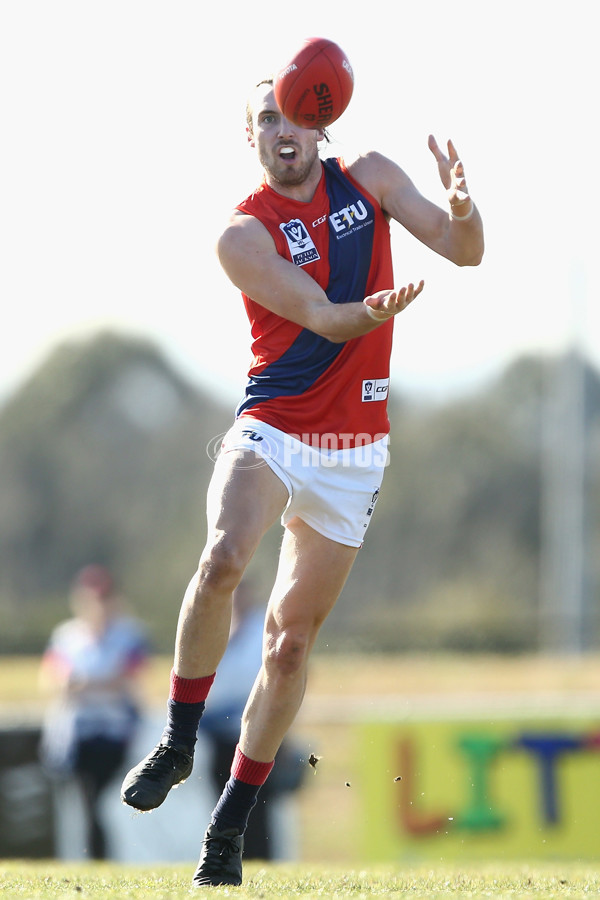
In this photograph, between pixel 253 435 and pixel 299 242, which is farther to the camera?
pixel 299 242

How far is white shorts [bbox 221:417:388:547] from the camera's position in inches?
214

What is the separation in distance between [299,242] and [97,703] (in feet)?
21.4

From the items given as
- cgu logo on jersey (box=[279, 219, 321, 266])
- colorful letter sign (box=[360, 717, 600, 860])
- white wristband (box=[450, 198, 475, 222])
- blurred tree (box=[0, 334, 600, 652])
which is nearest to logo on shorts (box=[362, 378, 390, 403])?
cgu logo on jersey (box=[279, 219, 321, 266])

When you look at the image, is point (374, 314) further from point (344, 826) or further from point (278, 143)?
point (344, 826)

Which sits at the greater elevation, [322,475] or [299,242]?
[299,242]

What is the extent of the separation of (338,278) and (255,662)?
515cm

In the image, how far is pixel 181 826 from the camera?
11.3 m

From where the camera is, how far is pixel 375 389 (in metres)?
5.77

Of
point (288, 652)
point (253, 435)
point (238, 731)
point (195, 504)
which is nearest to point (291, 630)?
point (288, 652)

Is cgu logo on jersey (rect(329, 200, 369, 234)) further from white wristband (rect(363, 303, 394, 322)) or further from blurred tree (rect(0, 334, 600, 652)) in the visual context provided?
blurred tree (rect(0, 334, 600, 652))

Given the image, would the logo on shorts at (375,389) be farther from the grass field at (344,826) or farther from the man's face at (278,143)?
the grass field at (344,826)

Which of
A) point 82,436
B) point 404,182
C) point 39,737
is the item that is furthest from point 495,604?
point 404,182

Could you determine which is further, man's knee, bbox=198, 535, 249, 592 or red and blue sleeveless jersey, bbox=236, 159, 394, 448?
red and blue sleeveless jersey, bbox=236, 159, 394, 448

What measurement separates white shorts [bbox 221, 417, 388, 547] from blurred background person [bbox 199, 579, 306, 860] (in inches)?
174
